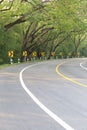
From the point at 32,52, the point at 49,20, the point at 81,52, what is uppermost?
the point at 49,20

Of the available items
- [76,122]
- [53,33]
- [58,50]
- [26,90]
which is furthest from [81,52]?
[76,122]

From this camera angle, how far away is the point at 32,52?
65.7 metres

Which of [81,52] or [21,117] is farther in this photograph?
[81,52]

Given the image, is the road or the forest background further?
the forest background

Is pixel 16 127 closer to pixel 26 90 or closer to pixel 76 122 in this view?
pixel 76 122

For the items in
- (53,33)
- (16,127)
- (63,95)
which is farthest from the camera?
(53,33)

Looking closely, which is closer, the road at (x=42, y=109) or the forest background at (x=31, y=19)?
the road at (x=42, y=109)

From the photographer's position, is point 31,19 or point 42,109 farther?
point 31,19

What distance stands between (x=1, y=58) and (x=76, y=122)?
134 ft

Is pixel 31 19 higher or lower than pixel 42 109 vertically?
lower

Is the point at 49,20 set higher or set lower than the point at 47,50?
higher

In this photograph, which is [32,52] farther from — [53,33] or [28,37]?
[53,33]

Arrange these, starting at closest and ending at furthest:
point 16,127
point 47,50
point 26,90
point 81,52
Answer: point 16,127 → point 26,90 → point 47,50 → point 81,52

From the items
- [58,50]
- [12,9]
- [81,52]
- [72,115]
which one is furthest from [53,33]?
[72,115]
